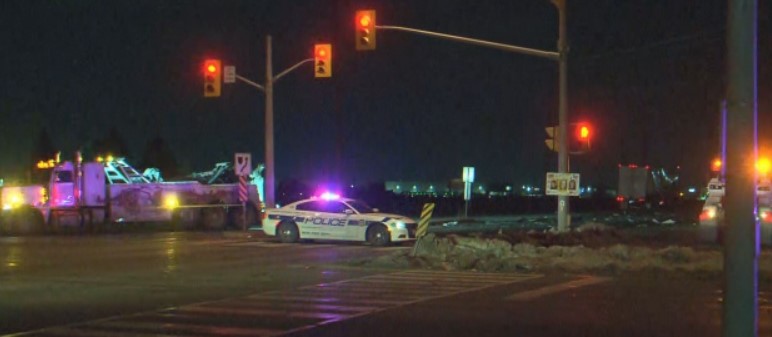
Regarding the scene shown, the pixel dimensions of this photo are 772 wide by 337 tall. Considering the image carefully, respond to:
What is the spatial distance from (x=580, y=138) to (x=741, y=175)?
64.3 ft

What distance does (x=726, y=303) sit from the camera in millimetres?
5293

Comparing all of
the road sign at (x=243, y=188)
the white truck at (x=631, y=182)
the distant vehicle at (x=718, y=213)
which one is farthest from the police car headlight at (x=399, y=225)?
the white truck at (x=631, y=182)

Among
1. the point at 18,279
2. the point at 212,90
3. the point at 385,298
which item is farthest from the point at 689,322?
the point at 212,90

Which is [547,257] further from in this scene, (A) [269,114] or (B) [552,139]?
(A) [269,114]

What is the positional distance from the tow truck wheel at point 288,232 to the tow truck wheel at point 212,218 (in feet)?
35.7

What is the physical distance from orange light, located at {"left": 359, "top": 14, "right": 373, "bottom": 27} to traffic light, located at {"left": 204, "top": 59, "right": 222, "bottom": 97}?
6508 mm

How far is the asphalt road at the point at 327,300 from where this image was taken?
1128 centimetres

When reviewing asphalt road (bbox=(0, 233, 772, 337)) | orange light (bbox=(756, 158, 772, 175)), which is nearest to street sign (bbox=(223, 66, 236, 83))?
asphalt road (bbox=(0, 233, 772, 337))

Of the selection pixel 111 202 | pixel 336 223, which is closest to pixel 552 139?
pixel 336 223

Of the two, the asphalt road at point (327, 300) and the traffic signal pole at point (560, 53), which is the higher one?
the traffic signal pole at point (560, 53)

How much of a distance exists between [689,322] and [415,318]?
355 cm

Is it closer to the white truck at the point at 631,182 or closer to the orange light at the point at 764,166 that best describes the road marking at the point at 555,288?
the orange light at the point at 764,166

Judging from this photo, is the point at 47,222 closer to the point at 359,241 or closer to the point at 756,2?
the point at 359,241

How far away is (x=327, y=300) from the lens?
1404cm
